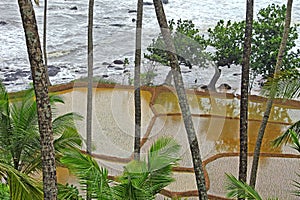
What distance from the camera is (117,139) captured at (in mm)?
9273

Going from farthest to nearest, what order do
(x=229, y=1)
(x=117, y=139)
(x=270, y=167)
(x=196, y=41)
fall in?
(x=229, y=1)
(x=196, y=41)
(x=117, y=139)
(x=270, y=167)

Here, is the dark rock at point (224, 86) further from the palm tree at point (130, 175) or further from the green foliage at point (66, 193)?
the green foliage at point (66, 193)

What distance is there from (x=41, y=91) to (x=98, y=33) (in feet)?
47.9

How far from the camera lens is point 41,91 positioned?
3.26 meters

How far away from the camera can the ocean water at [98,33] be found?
13.3m

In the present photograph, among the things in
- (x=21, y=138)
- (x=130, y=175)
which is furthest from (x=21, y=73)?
(x=130, y=175)

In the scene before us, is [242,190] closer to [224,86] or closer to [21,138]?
[21,138]

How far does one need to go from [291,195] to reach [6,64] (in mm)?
10764

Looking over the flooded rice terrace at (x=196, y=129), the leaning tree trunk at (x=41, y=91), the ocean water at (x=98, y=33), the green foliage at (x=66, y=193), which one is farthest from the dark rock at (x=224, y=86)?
the leaning tree trunk at (x=41, y=91)

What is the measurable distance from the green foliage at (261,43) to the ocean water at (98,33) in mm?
1050

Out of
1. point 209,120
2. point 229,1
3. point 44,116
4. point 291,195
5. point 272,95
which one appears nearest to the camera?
point 44,116

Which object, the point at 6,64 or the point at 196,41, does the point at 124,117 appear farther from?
the point at 6,64

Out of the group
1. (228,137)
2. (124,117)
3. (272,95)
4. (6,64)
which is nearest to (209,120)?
(228,137)

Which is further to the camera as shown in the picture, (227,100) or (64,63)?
(64,63)
